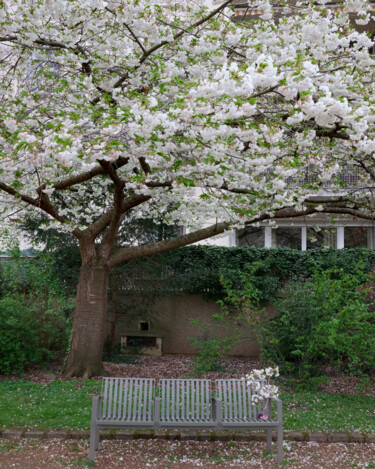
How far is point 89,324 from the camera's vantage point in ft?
28.7

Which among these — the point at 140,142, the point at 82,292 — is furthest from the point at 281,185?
the point at 82,292

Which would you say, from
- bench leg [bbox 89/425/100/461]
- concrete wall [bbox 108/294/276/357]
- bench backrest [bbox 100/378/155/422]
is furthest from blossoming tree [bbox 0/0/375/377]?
concrete wall [bbox 108/294/276/357]

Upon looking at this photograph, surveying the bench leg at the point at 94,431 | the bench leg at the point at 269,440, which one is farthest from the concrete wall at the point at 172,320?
the bench leg at the point at 94,431

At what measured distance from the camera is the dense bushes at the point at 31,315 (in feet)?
30.2

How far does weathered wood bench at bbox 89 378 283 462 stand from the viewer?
529 cm

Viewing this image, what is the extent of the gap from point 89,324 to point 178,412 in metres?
3.55

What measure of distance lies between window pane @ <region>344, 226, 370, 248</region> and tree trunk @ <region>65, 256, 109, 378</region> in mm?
9069

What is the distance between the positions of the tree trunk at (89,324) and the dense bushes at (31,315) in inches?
41.5

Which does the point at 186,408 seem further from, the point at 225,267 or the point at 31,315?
the point at 225,267

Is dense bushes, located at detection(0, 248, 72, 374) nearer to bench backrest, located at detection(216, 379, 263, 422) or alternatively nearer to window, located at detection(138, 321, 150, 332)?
window, located at detection(138, 321, 150, 332)

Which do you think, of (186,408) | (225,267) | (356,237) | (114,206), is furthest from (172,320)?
(186,408)

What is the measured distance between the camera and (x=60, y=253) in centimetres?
1142

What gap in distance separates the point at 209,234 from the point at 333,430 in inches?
158

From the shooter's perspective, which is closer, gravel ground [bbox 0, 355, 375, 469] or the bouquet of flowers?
gravel ground [bbox 0, 355, 375, 469]
